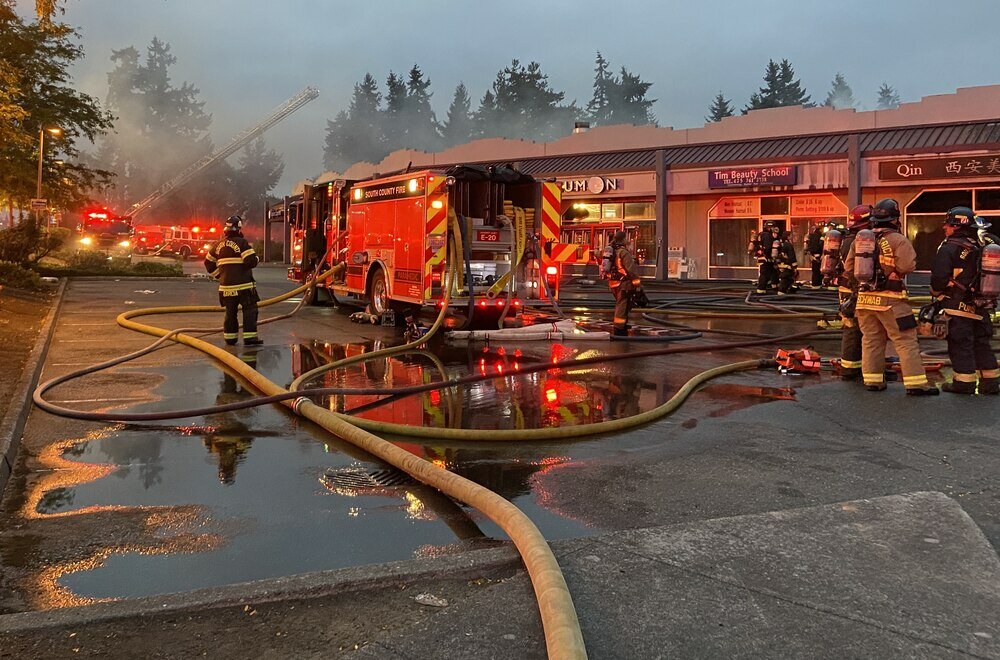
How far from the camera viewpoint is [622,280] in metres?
10.8

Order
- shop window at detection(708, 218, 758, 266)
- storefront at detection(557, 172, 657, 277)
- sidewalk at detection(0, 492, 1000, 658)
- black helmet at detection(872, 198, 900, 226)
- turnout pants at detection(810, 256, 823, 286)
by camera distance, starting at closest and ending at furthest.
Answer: sidewalk at detection(0, 492, 1000, 658), black helmet at detection(872, 198, 900, 226), turnout pants at detection(810, 256, 823, 286), shop window at detection(708, 218, 758, 266), storefront at detection(557, 172, 657, 277)

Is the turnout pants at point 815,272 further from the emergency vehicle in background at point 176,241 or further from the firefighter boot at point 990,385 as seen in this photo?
the emergency vehicle in background at point 176,241

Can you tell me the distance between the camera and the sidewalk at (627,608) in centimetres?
255

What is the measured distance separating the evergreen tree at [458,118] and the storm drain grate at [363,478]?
264ft

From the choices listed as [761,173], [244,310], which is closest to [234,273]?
[244,310]

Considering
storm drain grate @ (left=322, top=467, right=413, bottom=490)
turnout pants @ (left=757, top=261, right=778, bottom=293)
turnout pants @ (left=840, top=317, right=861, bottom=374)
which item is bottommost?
storm drain grate @ (left=322, top=467, right=413, bottom=490)

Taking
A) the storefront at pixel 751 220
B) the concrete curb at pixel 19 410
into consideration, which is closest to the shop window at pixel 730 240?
the storefront at pixel 751 220

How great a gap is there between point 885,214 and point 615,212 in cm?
2218

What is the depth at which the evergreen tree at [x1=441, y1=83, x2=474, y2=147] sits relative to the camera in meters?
83.5

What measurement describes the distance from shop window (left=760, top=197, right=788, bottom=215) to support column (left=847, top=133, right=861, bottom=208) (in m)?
2.54

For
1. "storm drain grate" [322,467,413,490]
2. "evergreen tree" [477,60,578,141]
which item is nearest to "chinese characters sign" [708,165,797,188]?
"storm drain grate" [322,467,413,490]

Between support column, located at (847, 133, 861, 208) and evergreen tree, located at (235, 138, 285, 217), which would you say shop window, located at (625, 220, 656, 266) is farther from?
evergreen tree, located at (235, 138, 285, 217)

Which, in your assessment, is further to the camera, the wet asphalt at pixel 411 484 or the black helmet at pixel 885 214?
the black helmet at pixel 885 214

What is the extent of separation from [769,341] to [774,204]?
59.4 ft
